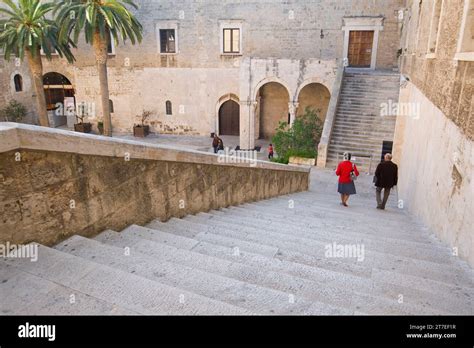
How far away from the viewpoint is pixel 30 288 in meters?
2.69

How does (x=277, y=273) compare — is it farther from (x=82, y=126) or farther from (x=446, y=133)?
(x=82, y=126)

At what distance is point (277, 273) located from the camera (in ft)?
11.8

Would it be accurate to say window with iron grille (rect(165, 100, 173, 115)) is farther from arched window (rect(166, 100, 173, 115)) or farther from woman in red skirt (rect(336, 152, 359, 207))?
woman in red skirt (rect(336, 152, 359, 207))

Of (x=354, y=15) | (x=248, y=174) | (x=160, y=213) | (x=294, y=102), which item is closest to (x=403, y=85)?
(x=294, y=102)

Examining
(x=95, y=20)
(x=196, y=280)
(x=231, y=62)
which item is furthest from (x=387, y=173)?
(x=231, y=62)

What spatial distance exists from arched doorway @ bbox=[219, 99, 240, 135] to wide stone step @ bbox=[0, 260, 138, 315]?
21.4 m

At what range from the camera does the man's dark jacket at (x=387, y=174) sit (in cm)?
874

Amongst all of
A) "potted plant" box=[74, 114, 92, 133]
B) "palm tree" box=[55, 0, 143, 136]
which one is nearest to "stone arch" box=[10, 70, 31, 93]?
"potted plant" box=[74, 114, 92, 133]

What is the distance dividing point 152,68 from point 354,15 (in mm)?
12158

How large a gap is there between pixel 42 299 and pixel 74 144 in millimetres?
1548

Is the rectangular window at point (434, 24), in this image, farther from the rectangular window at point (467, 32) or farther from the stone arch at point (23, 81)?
the stone arch at point (23, 81)

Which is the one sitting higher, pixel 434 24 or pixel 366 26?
pixel 366 26

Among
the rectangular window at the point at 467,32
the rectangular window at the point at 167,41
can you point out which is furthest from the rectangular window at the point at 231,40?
the rectangular window at the point at 467,32

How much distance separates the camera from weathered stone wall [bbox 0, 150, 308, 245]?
3188 millimetres
